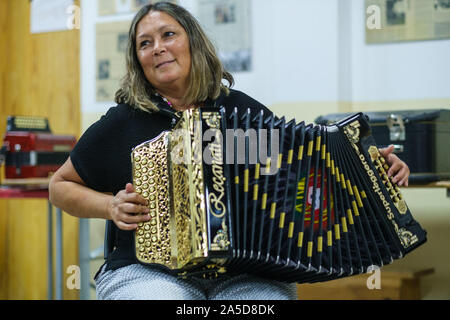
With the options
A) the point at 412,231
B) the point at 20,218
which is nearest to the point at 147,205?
the point at 412,231

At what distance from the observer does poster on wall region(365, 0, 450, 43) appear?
245 centimetres

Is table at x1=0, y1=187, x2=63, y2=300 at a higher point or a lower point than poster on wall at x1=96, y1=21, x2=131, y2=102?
lower

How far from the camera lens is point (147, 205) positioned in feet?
3.83

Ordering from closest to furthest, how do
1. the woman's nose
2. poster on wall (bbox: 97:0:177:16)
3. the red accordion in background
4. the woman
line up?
the woman < the woman's nose < the red accordion in background < poster on wall (bbox: 97:0:177:16)

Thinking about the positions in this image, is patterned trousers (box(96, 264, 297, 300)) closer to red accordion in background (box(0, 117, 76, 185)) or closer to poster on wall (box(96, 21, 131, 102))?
red accordion in background (box(0, 117, 76, 185))

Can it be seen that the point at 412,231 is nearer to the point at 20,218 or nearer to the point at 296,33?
the point at 296,33

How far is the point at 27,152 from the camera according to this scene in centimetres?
255

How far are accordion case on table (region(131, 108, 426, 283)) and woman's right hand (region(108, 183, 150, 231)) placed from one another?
1cm

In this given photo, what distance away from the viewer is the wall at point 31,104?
3.07 m

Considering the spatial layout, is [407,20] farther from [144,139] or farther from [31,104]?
[31,104]

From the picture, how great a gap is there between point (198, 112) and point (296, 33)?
1.59m

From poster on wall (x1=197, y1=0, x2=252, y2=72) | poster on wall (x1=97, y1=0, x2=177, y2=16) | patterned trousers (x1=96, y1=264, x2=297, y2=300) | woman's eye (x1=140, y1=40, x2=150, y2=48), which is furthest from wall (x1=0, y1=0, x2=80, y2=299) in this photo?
patterned trousers (x1=96, y1=264, x2=297, y2=300)

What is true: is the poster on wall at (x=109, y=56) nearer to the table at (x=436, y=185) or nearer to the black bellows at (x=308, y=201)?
the table at (x=436, y=185)

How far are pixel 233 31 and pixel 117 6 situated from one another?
0.76 metres
